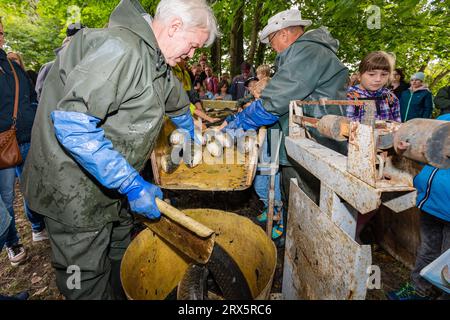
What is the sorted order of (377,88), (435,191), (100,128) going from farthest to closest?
1. (377,88)
2. (435,191)
3. (100,128)

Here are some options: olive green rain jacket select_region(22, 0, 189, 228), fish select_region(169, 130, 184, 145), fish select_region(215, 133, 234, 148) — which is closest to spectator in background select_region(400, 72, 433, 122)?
fish select_region(215, 133, 234, 148)

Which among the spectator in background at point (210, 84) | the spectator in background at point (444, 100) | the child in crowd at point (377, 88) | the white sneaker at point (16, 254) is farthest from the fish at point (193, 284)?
the spectator in background at point (210, 84)

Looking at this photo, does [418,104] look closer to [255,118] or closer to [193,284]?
[255,118]

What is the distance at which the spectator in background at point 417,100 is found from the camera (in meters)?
5.67

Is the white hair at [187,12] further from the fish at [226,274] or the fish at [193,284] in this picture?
the fish at [193,284]

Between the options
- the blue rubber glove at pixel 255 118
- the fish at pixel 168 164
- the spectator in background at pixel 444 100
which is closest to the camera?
the blue rubber glove at pixel 255 118

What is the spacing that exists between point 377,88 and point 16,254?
14.0ft

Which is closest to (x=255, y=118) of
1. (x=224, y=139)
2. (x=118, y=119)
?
(x=224, y=139)

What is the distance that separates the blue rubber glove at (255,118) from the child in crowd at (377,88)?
2.62 ft

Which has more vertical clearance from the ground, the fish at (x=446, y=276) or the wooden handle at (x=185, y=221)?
the wooden handle at (x=185, y=221)

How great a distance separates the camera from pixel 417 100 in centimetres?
570

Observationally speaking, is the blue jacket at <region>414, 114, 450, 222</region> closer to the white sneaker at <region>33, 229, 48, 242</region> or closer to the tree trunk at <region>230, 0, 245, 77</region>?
the white sneaker at <region>33, 229, 48, 242</region>

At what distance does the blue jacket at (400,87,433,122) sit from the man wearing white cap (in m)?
4.49

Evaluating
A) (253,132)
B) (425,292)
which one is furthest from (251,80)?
(425,292)
